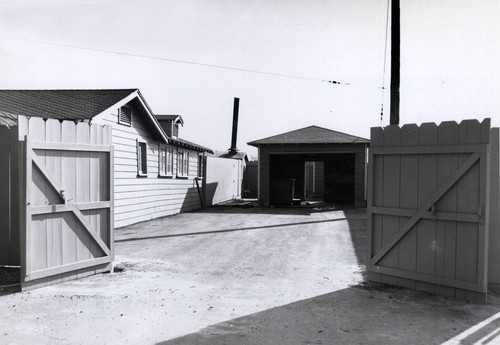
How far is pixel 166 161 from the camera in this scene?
16.2 meters

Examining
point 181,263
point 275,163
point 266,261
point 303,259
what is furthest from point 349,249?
point 275,163

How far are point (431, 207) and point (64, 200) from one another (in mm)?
4973

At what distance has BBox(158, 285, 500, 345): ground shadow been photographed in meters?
3.96

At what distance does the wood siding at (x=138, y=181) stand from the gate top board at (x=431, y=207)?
7.83 m

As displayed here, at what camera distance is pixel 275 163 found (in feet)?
85.9

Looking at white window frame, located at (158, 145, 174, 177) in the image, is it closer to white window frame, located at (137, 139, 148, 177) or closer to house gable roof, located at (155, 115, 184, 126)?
white window frame, located at (137, 139, 148, 177)

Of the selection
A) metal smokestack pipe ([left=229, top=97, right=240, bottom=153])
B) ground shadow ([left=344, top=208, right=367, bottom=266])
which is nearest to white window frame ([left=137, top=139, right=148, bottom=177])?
ground shadow ([left=344, top=208, right=367, bottom=266])

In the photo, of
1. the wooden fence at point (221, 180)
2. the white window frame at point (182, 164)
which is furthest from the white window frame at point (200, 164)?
the white window frame at point (182, 164)

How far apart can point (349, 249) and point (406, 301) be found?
387 centimetres

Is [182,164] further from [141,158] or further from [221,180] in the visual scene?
[221,180]

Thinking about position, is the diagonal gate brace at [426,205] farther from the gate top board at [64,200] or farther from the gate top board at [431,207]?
the gate top board at [64,200]

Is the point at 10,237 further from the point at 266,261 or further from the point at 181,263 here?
the point at 266,261

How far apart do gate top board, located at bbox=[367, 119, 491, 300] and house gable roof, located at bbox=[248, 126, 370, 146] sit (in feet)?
46.5

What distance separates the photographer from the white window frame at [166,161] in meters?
15.6
